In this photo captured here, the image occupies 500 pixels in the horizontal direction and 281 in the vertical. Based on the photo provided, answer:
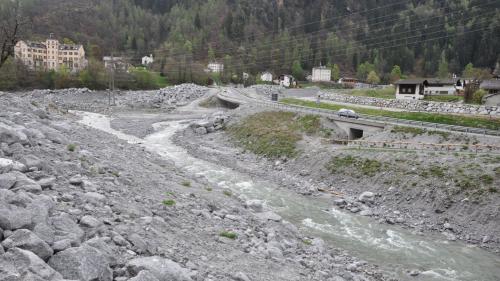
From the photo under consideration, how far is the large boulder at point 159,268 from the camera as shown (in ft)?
39.2

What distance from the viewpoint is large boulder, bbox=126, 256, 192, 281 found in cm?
1195

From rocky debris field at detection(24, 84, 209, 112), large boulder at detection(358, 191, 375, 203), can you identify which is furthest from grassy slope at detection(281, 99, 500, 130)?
rocky debris field at detection(24, 84, 209, 112)

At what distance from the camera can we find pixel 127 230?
48.7 ft

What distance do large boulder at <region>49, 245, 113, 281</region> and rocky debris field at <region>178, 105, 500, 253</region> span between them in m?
21.9

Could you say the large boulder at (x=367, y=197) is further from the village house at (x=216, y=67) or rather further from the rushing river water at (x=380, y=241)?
the village house at (x=216, y=67)

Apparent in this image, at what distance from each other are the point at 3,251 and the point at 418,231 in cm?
2453

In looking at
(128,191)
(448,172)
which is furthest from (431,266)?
(128,191)

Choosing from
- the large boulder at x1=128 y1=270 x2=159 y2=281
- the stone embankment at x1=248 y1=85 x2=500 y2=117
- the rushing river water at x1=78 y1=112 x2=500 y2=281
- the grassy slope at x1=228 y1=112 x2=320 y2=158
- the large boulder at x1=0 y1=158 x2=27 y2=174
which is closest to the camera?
the large boulder at x1=128 y1=270 x2=159 y2=281

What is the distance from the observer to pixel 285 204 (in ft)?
103

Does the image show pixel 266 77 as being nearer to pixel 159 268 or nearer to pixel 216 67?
pixel 216 67

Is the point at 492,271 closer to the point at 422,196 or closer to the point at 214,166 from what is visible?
the point at 422,196

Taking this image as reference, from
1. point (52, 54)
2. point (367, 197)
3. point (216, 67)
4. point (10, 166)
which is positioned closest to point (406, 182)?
point (367, 197)

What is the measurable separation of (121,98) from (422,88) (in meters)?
81.2

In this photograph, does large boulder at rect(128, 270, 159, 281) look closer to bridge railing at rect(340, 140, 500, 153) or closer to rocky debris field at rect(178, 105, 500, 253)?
rocky debris field at rect(178, 105, 500, 253)
